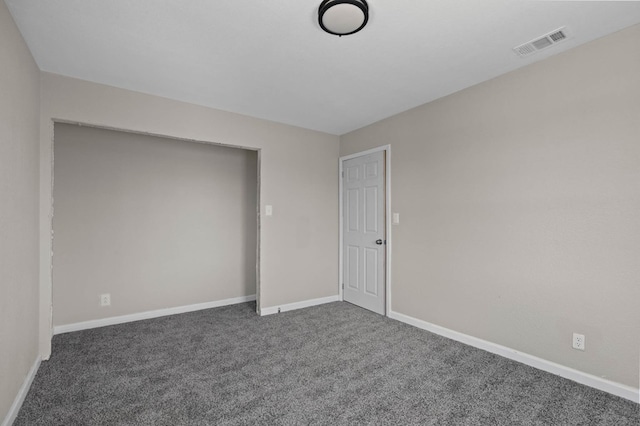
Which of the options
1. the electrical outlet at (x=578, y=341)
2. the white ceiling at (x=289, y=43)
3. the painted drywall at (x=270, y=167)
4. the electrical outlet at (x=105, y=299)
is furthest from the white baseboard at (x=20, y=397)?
the electrical outlet at (x=578, y=341)

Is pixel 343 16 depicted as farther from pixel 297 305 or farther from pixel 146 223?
pixel 297 305

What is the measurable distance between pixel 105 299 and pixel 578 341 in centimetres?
455


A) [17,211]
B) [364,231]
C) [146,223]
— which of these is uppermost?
[17,211]

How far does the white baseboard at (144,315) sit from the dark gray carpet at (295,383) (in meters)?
0.17

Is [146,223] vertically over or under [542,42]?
under

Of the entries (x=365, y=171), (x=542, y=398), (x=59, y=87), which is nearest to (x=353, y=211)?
(x=365, y=171)

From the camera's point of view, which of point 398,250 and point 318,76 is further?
point 398,250

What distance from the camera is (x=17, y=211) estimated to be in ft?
6.48

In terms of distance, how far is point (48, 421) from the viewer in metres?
1.83

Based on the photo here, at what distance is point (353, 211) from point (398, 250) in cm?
95

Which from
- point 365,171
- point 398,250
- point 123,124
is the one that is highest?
point 123,124

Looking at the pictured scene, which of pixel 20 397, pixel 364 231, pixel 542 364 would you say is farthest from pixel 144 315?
pixel 542 364

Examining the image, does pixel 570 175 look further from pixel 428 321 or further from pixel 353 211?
pixel 353 211

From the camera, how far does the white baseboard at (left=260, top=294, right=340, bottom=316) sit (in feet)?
12.8
